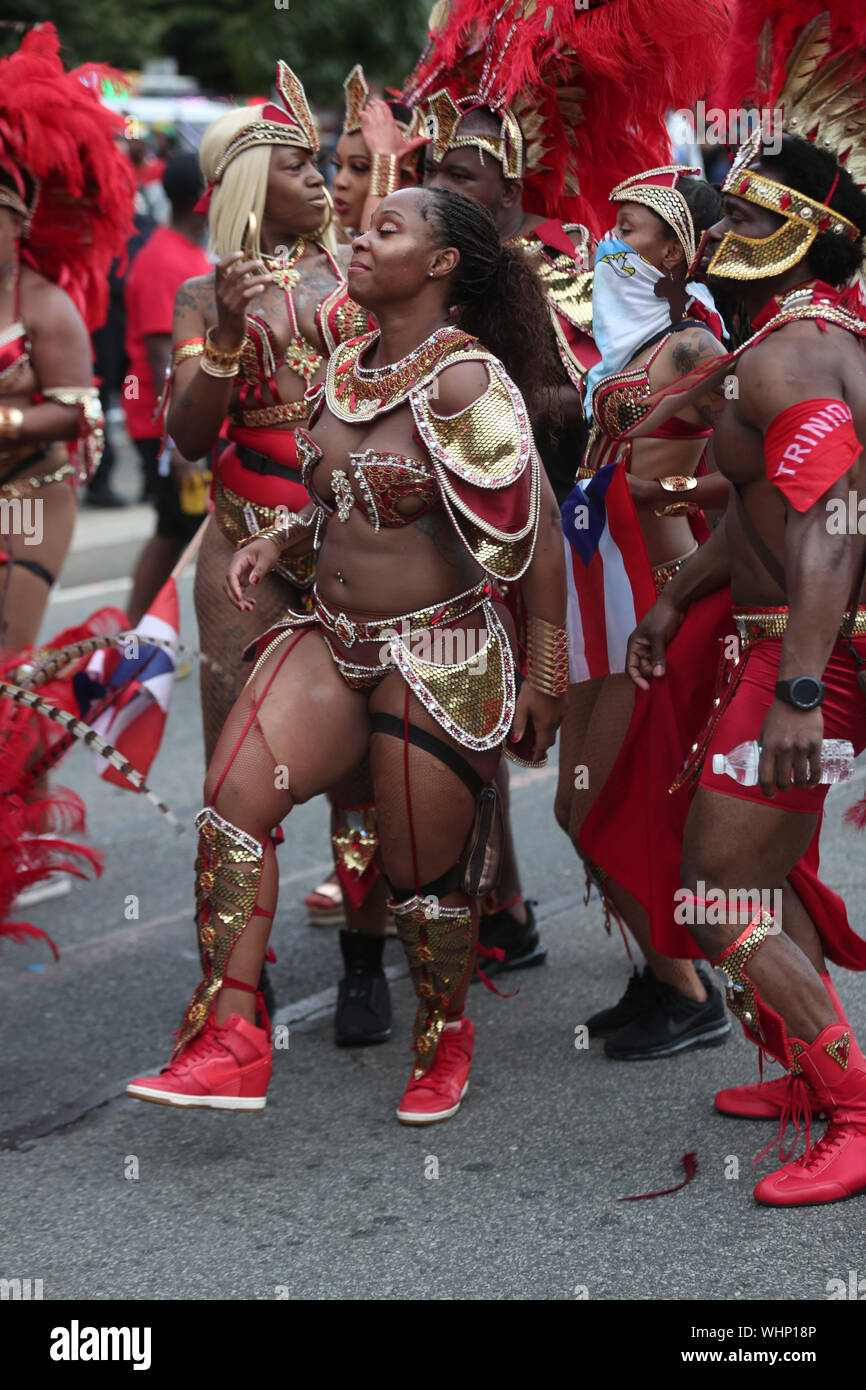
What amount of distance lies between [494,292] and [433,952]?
146 centimetres

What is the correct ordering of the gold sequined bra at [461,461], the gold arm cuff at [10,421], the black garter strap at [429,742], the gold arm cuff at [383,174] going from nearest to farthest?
the gold sequined bra at [461,461], the black garter strap at [429,742], the gold arm cuff at [383,174], the gold arm cuff at [10,421]

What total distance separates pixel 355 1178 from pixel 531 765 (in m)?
1.00

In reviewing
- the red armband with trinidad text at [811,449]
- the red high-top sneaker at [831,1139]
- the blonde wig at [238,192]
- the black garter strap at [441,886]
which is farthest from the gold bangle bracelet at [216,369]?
the red high-top sneaker at [831,1139]

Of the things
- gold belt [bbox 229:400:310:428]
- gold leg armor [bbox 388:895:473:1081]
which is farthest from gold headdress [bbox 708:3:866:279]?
gold leg armor [bbox 388:895:473:1081]

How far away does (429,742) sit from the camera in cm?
348

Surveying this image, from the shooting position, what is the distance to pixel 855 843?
17.8ft

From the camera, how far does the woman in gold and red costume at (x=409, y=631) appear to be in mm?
3420

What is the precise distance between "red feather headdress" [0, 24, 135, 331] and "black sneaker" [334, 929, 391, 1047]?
2342 mm

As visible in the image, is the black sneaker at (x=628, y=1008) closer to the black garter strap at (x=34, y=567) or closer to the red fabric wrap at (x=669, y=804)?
the red fabric wrap at (x=669, y=804)

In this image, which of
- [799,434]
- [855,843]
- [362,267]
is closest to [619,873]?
[799,434]

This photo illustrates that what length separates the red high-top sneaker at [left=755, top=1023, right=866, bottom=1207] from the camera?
322cm

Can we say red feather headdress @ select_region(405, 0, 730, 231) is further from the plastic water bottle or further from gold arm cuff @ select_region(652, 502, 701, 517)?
the plastic water bottle

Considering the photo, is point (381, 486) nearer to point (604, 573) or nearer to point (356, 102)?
point (604, 573)

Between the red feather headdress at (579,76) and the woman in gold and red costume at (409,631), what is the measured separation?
898 millimetres
